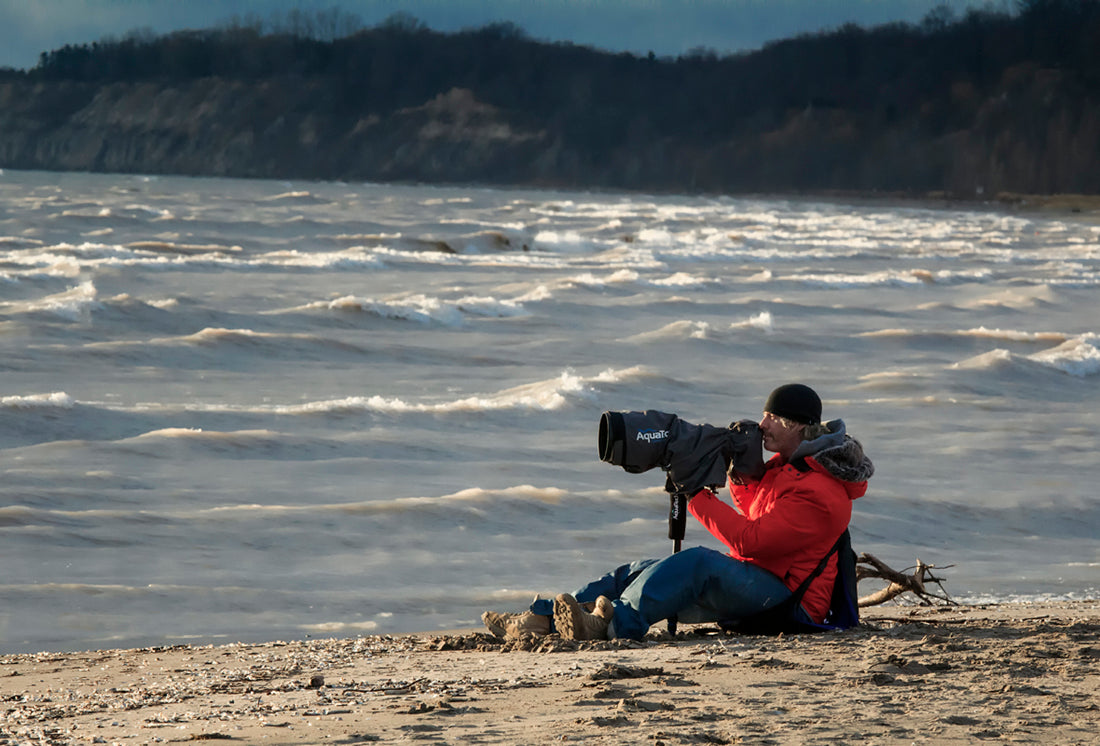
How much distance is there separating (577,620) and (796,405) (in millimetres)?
1059

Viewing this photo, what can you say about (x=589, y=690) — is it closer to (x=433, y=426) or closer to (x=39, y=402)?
(x=433, y=426)

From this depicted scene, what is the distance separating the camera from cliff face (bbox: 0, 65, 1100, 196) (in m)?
131

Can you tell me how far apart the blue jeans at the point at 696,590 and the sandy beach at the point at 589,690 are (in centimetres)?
12

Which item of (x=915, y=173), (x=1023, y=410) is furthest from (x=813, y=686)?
(x=915, y=173)

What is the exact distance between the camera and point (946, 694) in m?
3.92

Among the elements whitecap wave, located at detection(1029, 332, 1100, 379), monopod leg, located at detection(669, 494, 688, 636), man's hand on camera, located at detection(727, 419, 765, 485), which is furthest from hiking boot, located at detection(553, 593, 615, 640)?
whitecap wave, located at detection(1029, 332, 1100, 379)

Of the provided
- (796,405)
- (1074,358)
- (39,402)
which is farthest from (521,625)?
(1074,358)

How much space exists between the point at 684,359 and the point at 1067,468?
6146 mm

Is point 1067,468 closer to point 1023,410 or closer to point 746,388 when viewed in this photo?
point 1023,410

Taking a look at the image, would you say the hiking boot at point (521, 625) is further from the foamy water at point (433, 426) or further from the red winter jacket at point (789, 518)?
the foamy water at point (433, 426)

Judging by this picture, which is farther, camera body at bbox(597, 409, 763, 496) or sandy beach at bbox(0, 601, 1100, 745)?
camera body at bbox(597, 409, 763, 496)

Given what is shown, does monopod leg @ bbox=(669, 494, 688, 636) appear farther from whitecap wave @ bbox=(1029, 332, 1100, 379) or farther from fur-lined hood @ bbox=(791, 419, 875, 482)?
whitecap wave @ bbox=(1029, 332, 1100, 379)

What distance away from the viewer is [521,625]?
4.90m

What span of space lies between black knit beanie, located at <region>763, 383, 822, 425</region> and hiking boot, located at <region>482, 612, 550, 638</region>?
111 cm
